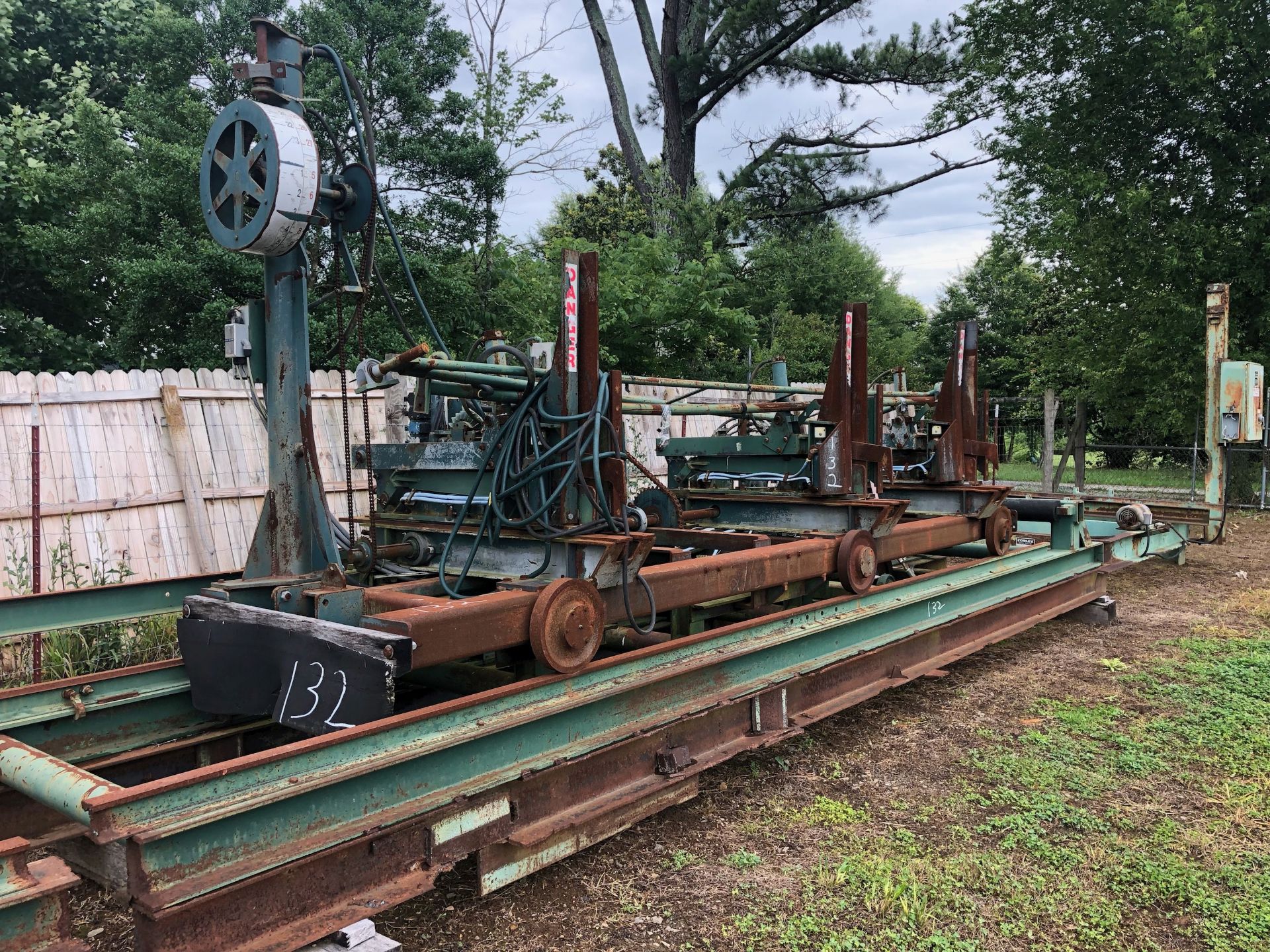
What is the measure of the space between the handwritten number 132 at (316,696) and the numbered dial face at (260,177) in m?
1.60

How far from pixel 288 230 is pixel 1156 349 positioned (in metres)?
15.7

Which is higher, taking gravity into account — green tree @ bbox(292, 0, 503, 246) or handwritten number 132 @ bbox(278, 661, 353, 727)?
green tree @ bbox(292, 0, 503, 246)

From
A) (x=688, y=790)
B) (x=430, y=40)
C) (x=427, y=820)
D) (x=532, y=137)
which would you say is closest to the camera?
(x=427, y=820)

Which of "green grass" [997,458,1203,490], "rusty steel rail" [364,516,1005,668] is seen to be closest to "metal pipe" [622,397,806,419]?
"rusty steel rail" [364,516,1005,668]

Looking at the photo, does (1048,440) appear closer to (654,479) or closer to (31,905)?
(654,479)

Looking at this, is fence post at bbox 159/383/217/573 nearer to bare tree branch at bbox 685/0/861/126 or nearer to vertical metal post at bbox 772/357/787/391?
vertical metal post at bbox 772/357/787/391

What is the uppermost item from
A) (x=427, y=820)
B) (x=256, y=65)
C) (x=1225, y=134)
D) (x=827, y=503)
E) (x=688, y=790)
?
(x=1225, y=134)

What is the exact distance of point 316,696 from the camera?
2887 millimetres

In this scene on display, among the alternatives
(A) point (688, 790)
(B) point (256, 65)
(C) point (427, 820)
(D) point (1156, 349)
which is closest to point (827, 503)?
(A) point (688, 790)

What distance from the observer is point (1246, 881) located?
3271 millimetres

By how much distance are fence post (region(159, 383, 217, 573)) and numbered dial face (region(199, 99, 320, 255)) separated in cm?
359

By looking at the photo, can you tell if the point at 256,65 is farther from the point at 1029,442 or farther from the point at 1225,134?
the point at 1029,442

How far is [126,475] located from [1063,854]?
250 inches

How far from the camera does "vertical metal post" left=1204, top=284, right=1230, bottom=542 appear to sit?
31.8 feet
